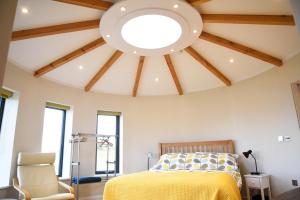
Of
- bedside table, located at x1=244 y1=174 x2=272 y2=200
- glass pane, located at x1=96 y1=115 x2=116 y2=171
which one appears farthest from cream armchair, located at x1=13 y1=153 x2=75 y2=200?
bedside table, located at x1=244 y1=174 x2=272 y2=200

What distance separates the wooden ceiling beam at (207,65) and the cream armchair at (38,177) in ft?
10.3

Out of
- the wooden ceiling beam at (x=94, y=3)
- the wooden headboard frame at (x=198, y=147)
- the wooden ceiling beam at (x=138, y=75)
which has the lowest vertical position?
the wooden headboard frame at (x=198, y=147)

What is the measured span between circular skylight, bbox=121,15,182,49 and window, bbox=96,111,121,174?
2.44 m

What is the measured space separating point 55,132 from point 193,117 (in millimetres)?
3180

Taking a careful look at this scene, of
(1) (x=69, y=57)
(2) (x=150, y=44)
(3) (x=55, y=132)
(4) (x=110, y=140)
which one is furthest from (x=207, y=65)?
(3) (x=55, y=132)

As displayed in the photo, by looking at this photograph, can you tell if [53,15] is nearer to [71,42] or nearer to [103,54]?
[71,42]

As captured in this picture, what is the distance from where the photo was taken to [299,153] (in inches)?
154

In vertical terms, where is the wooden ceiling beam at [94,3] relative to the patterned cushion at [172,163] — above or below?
above

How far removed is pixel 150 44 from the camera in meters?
3.82

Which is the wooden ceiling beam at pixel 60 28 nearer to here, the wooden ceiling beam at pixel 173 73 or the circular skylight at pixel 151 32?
the circular skylight at pixel 151 32

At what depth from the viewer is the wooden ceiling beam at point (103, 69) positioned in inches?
168

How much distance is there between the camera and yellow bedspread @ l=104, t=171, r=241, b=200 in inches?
106

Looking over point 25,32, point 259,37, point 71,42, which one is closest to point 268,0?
point 259,37

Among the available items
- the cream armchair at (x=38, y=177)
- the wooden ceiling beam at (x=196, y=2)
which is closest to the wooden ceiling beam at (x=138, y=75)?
the wooden ceiling beam at (x=196, y=2)
